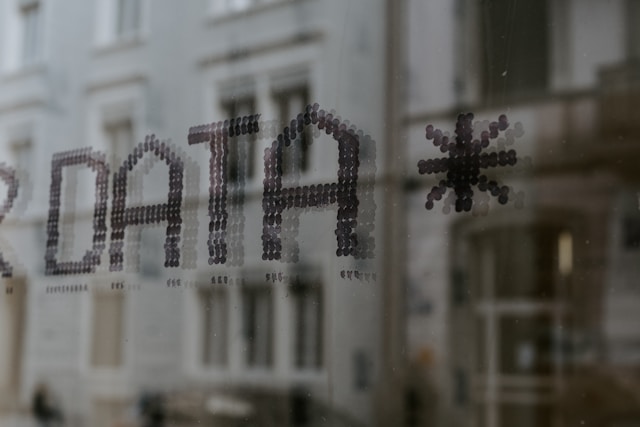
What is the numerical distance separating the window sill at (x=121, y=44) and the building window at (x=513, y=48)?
0.52m

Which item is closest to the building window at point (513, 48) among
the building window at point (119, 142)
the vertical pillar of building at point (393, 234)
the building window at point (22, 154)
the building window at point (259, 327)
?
the vertical pillar of building at point (393, 234)

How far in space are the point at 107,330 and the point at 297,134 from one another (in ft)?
1.28

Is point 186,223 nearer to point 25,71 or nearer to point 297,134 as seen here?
point 297,134

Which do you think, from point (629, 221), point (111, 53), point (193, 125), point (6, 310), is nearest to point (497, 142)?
point (629, 221)

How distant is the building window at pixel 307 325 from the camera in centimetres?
101

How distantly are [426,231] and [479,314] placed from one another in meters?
0.11

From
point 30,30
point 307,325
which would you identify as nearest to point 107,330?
point 307,325

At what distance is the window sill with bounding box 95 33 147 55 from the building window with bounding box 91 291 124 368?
36 cm

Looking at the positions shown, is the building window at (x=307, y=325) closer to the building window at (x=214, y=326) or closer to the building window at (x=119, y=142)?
the building window at (x=214, y=326)

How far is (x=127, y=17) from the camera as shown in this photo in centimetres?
125

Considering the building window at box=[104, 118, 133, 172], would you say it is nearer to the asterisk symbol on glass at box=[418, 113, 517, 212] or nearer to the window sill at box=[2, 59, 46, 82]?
the window sill at box=[2, 59, 46, 82]

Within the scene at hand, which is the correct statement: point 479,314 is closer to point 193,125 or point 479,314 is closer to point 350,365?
point 350,365

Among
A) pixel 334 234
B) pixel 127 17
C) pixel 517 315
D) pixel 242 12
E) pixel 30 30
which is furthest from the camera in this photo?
pixel 30 30

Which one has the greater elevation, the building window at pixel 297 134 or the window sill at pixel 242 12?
the window sill at pixel 242 12
